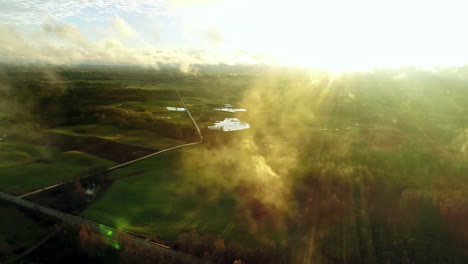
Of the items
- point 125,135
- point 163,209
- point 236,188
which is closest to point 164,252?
point 163,209

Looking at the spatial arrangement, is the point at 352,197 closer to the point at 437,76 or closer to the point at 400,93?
the point at 400,93

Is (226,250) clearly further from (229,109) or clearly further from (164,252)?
(229,109)

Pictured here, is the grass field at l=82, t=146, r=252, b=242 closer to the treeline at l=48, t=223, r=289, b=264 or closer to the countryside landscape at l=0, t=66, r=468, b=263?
the countryside landscape at l=0, t=66, r=468, b=263

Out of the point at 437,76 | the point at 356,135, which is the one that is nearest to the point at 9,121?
the point at 356,135

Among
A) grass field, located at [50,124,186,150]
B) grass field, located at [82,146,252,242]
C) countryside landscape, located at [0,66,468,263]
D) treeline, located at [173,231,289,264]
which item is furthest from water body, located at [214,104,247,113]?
treeline, located at [173,231,289,264]

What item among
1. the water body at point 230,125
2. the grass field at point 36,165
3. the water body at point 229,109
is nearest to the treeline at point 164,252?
the grass field at point 36,165

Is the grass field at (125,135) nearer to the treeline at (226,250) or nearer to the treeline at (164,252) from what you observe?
the treeline at (164,252)
